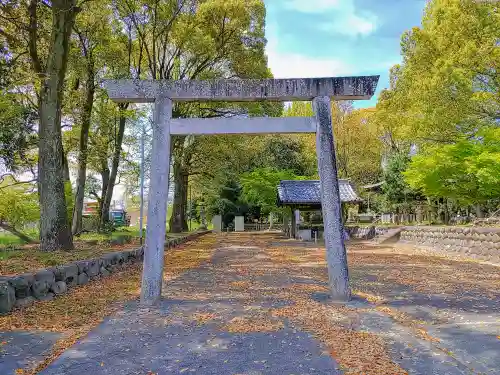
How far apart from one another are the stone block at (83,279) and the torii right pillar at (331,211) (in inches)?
187

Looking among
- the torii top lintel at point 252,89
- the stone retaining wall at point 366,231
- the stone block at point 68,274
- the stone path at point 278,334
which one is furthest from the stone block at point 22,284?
the stone retaining wall at point 366,231

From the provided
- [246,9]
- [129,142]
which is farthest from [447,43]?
[129,142]

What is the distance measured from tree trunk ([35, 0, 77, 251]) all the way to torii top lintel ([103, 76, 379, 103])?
403cm

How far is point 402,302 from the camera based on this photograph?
6711mm

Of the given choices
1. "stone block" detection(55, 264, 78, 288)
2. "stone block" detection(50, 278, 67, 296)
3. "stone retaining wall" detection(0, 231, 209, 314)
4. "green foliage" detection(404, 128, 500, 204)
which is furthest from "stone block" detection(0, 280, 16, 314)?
"green foliage" detection(404, 128, 500, 204)

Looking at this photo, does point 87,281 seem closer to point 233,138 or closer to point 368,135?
point 233,138

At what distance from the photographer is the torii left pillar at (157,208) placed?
6.51 metres

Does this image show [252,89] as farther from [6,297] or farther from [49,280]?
[6,297]

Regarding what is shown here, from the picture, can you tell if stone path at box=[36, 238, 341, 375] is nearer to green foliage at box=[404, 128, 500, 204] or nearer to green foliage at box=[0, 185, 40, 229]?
green foliage at box=[0, 185, 40, 229]

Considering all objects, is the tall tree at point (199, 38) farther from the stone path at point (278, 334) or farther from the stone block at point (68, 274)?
the stone path at point (278, 334)

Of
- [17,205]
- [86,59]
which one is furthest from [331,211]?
[86,59]

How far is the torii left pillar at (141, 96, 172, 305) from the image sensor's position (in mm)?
6512

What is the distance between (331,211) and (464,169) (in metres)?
13.3

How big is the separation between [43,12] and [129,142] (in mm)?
12461
